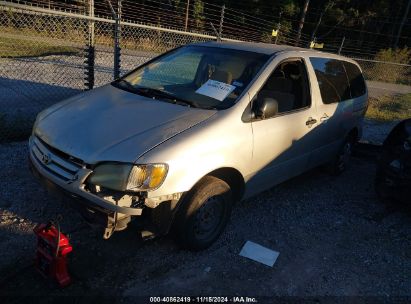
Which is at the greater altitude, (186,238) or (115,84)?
(115,84)

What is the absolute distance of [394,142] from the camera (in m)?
4.69

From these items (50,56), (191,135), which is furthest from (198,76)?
(50,56)

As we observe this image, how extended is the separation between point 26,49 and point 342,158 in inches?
462

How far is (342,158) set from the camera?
5.60 metres

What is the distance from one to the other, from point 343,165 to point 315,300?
304 centimetres

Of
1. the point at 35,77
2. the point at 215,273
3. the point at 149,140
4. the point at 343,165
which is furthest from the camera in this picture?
the point at 35,77

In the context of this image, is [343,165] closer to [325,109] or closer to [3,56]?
[325,109]

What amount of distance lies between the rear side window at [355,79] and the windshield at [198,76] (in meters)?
2.02

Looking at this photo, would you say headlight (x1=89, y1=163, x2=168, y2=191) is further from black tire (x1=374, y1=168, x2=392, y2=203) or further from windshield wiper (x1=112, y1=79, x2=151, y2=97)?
black tire (x1=374, y1=168, x2=392, y2=203)

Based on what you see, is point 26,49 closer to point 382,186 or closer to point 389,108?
point 389,108

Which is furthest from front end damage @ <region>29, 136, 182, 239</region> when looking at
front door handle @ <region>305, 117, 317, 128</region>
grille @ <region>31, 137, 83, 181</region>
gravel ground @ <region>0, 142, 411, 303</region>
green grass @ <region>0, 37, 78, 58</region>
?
green grass @ <region>0, 37, 78, 58</region>

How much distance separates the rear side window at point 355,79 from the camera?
17.8 ft

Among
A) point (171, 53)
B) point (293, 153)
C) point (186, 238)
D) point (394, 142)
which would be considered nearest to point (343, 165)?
point (394, 142)

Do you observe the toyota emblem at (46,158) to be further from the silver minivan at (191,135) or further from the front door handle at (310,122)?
the front door handle at (310,122)
